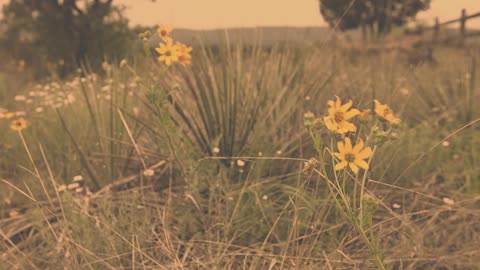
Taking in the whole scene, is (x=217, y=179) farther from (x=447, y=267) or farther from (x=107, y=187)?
(x=447, y=267)

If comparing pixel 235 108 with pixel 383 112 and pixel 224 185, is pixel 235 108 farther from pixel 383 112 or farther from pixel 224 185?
pixel 383 112

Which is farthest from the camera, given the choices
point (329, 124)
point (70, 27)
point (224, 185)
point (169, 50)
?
point (70, 27)

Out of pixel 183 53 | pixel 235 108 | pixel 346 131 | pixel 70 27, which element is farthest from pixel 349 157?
pixel 70 27

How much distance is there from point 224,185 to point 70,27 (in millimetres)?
8067

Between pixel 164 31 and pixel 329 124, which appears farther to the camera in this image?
pixel 164 31

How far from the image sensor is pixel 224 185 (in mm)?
1735

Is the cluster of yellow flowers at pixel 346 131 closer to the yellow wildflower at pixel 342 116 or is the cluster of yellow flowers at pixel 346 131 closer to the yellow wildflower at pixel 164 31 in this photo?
the yellow wildflower at pixel 342 116

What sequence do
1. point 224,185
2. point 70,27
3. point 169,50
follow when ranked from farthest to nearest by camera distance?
point 70,27
point 224,185
point 169,50

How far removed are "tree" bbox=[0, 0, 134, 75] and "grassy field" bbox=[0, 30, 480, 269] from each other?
660 cm

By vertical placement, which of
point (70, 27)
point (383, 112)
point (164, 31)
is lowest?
point (70, 27)

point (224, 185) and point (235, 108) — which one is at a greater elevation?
point (235, 108)

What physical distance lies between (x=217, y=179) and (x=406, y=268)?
660mm

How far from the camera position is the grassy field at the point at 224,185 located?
142cm

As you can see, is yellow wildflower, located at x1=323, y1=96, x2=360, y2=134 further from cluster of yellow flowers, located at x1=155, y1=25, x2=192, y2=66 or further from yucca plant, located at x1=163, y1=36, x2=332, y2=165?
yucca plant, located at x1=163, y1=36, x2=332, y2=165
